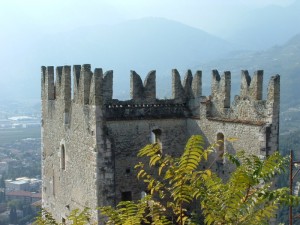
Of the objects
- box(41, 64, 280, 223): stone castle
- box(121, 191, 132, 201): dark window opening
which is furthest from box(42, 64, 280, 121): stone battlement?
box(121, 191, 132, 201): dark window opening

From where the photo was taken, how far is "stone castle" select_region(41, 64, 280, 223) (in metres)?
17.4

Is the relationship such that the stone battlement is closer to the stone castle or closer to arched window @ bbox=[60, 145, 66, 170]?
the stone castle

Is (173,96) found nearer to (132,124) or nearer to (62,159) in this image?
(132,124)

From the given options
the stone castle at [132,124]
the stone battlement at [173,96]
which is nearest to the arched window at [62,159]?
the stone castle at [132,124]

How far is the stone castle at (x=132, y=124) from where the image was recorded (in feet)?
57.1

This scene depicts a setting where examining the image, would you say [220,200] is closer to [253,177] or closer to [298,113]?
[253,177]

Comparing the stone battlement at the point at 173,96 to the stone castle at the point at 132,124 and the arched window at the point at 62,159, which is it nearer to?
the stone castle at the point at 132,124

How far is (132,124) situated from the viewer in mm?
19781

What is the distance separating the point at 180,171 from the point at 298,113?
155m

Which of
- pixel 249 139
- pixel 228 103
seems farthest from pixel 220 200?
pixel 228 103

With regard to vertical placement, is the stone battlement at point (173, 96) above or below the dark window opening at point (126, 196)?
above

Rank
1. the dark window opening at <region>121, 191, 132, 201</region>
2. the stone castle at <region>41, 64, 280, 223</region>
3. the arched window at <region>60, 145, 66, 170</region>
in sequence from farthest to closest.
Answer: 1. the arched window at <region>60, 145, 66, 170</region>
2. the dark window opening at <region>121, 191, 132, 201</region>
3. the stone castle at <region>41, 64, 280, 223</region>

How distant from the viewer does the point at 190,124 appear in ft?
67.9

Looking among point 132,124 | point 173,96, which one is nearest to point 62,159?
point 132,124
